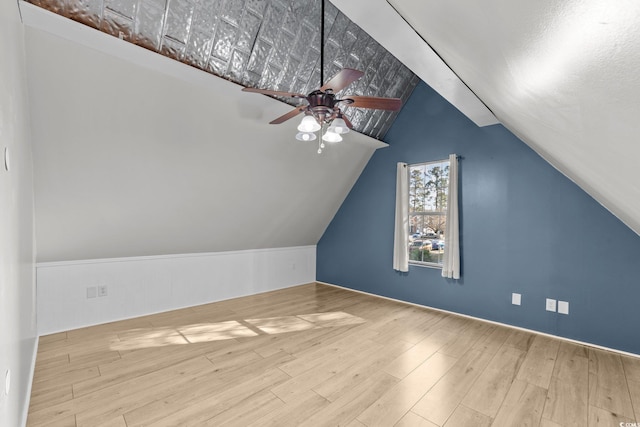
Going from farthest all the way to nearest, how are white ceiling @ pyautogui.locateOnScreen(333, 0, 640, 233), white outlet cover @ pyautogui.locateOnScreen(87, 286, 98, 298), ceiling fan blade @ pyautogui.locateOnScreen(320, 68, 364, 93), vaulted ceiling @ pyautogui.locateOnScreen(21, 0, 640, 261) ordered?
white outlet cover @ pyautogui.locateOnScreen(87, 286, 98, 298)
ceiling fan blade @ pyautogui.locateOnScreen(320, 68, 364, 93)
vaulted ceiling @ pyautogui.locateOnScreen(21, 0, 640, 261)
white ceiling @ pyautogui.locateOnScreen(333, 0, 640, 233)

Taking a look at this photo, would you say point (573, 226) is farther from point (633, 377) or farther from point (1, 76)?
point (1, 76)

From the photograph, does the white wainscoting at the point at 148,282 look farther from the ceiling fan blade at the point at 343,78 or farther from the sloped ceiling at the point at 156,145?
the ceiling fan blade at the point at 343,78

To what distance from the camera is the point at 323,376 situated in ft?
7.83

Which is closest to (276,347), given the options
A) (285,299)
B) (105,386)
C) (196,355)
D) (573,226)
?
(196,355)

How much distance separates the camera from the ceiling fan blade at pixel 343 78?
1757 mm

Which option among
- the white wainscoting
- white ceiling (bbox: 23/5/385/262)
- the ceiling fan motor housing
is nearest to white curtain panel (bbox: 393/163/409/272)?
white ceiling (bbox: 23/5/385/262)

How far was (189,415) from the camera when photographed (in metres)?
1.90

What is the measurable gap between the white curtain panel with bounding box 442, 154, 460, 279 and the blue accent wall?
0.40 feet

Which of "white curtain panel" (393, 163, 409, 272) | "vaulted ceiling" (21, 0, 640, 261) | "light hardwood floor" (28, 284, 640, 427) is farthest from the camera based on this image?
"white curtain panel" (393, 163, 409, 272)

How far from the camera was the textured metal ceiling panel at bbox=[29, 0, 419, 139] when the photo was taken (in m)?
1.98

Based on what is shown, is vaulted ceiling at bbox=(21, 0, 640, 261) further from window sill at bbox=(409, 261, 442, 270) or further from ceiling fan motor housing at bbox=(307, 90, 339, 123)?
window sill at bbox=(409, 261, 442, 270)

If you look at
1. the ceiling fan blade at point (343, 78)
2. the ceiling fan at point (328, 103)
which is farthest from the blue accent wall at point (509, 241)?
the ceiling fan blade at point (343, 78)

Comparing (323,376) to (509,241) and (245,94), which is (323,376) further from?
(509,241)

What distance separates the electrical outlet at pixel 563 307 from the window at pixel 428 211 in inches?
52.6
